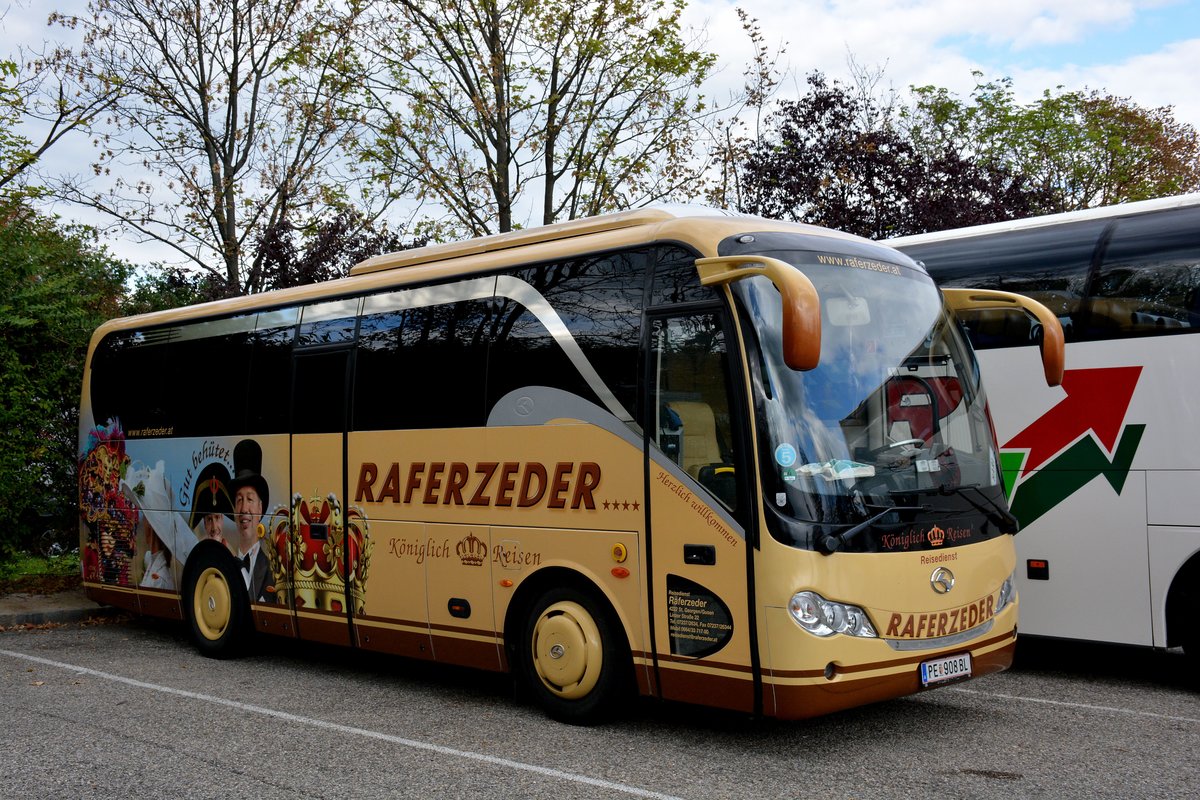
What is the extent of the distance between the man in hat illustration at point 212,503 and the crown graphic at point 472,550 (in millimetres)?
3347

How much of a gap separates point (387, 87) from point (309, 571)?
1466cm

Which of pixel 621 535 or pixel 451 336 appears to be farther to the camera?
pixel 451 336

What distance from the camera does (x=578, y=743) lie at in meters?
7.34

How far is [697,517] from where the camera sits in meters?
7.07

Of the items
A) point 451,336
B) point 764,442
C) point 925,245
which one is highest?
point 925,245

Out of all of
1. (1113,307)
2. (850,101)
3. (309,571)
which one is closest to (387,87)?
(850,101)

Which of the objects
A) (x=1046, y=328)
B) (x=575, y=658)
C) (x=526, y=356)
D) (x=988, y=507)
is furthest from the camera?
(x=526, y=356)

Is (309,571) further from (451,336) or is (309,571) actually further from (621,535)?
(621,535)

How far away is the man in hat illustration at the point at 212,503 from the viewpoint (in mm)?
11102

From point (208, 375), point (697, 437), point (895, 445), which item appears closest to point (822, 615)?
point (895, 445)

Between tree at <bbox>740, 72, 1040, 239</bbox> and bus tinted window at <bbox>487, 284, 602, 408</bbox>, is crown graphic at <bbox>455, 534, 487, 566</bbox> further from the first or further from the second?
tree at <bbox>740, 72, 1040, 239</bbox>

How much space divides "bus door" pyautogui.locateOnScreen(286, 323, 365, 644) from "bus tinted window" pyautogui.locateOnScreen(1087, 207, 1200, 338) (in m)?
5.96

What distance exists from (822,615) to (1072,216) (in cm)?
472

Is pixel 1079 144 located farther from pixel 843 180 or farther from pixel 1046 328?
pixel 1046 328
